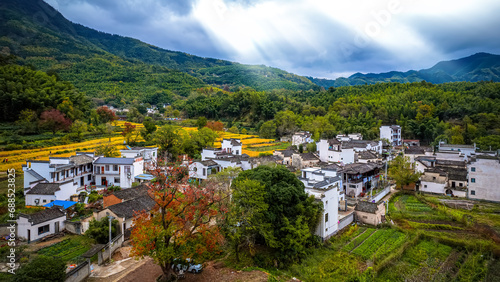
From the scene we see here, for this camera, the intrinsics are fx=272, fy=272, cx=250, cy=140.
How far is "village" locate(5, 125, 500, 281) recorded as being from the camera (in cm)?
1541

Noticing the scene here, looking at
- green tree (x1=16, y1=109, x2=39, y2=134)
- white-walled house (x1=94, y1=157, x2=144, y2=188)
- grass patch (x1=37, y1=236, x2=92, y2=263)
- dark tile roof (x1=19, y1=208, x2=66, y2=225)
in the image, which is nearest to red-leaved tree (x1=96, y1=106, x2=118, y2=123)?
green tree (x1=16, y1=109, x2=39, y2=134)

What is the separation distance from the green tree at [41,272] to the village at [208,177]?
3.11ft

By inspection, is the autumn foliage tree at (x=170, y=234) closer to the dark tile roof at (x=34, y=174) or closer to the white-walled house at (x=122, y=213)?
the white-walled house at (x=122, y=213)

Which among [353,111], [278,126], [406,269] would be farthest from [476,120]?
[406,269]

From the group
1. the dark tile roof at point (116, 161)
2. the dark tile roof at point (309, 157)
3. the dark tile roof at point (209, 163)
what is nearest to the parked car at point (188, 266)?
the dark tile roof at point (116, 161)

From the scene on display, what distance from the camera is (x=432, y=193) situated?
84.5 feet

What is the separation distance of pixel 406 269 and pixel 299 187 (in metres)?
6.29

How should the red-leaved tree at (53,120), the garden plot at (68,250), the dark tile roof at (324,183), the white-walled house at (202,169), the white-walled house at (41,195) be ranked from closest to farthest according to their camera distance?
the garden plot at (68,250) < the dark tile roof at (324,183) < the white-walled house at (41,195) < the white-walled house at (202,169) < the red-leaved tree at (53,120)

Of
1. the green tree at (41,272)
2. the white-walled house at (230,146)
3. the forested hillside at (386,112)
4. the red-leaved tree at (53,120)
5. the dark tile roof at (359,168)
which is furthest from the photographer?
the forested hillside at (386,112)

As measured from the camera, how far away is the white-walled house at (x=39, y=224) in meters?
14.3

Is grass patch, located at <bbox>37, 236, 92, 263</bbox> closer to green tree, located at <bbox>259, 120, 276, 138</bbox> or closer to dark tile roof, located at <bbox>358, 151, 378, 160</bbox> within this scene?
dark tile roof, located at <bbox>358, 151, 378, 160</bbox>

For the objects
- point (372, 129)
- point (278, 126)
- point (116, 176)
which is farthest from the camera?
point (278, 126)

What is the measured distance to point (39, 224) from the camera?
14.6 m

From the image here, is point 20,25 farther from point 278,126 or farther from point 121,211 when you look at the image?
point 121,211
